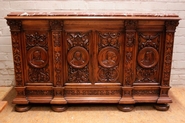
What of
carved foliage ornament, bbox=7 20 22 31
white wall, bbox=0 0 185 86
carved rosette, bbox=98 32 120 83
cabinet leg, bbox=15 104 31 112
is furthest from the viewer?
white wall, bbox=0 0 185 86

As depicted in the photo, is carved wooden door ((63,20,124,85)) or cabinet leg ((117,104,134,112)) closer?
carved wooden door ((63,20,124,85))

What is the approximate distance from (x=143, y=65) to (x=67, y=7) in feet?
3.87

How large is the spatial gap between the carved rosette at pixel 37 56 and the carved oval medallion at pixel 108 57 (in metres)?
0.53

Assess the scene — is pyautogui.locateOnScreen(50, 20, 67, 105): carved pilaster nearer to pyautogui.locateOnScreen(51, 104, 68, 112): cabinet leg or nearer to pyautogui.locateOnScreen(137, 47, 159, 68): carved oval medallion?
pyautogui.locateOnScreen(51, 104, 68, 112): cabinet leg

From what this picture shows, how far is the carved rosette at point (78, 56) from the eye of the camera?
2.06 metres

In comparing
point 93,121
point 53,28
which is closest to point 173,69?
point 93,121

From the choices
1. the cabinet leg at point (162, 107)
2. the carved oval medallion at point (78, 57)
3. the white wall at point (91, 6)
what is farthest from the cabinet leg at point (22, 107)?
the cabinet leg at point (162, 107)

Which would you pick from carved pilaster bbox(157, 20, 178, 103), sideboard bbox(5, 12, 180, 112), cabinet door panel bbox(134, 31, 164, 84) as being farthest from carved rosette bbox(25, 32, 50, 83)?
carved pilaster bbox(157, 20, 178, 103)

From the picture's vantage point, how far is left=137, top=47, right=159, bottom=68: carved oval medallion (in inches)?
82.5

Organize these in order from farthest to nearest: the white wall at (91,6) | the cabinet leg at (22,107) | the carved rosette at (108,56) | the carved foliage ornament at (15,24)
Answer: the white wall at (91,6), the cabinet leg at (22,107), the carved rosette at (108,56), the carved foliage ornament at (15,24)

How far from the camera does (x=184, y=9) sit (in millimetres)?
2646

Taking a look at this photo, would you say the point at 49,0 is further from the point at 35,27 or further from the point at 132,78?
the point at 132,78

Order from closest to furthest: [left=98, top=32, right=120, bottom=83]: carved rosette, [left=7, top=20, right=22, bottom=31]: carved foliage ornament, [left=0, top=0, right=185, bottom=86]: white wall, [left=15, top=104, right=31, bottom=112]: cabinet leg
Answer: [left=7, top=20, right=22, bottom=31]: carved foliage ornament, [left=98, top=32, right=120, bottom=83]: carved rosette, [left=15, top=104, right=31, bottom=112]: cabinet leg, [left=0, top=0, right=185, bottom=86]: white wall

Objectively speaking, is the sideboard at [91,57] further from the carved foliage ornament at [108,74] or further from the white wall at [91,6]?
the white wall at [91,6]
